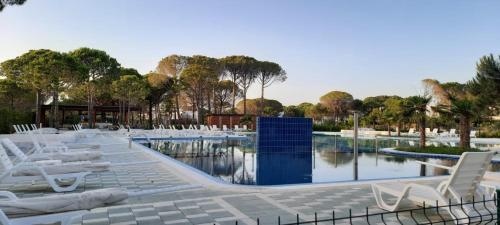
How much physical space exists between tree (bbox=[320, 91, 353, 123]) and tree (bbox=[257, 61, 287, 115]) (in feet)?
39.9

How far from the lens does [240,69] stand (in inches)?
1628

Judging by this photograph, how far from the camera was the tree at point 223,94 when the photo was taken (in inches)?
1725

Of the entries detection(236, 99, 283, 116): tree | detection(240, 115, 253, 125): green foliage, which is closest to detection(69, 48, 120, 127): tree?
detection(240, 115, 253, 125): green foliage

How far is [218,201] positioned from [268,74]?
3757cm

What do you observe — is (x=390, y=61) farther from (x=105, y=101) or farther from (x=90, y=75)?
(x=105, y=101)

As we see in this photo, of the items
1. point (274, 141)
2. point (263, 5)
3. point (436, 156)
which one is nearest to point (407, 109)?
point (436, 156)

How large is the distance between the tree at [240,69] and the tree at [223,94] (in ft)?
3.47

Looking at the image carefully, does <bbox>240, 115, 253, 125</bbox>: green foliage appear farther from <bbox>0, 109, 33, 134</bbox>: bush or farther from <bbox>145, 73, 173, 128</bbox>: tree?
<bbox>0, 109, 33, 134</bbox>: bush

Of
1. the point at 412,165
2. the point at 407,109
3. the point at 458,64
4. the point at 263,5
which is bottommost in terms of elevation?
the point at 412,165

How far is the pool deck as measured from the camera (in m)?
4.04

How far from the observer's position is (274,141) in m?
17.0

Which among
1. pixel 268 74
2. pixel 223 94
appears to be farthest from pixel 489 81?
pixel 223 94

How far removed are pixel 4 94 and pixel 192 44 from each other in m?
21.1

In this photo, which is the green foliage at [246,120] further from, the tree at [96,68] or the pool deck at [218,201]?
the pool deck at [218,201]
